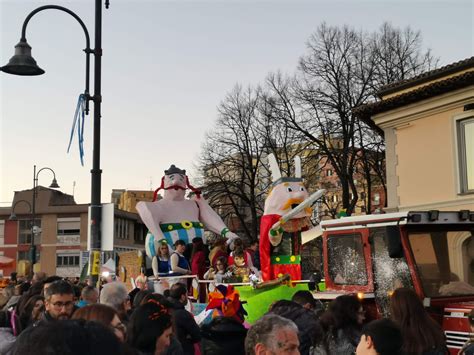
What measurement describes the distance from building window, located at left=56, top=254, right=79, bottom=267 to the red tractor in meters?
63.4

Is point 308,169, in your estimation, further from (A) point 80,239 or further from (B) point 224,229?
(A) point 80,239

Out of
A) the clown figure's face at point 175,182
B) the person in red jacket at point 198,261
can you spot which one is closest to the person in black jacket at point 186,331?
the person in red jacket at point 198,261

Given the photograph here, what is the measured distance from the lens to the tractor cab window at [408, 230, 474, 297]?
7137 millimetres

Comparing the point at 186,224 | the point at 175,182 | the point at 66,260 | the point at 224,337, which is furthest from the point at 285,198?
the point at 66,260

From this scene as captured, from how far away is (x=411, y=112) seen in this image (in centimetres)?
1933

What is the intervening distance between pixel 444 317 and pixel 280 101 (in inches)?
1134

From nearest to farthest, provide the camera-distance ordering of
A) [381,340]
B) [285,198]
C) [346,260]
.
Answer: [381,340], [346,260], [285,198]

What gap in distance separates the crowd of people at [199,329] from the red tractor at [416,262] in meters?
1.35

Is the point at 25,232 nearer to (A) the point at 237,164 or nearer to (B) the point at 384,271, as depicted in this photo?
(A) the point at 237,164

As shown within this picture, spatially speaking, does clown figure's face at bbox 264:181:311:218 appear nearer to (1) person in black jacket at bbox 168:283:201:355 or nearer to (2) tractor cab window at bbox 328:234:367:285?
(2) tractor cab window at bbox 328:234:367:285

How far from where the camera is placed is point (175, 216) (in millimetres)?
16422

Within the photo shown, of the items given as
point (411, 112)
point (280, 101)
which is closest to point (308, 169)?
point (280, 101)

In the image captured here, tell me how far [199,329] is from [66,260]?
2563 inches

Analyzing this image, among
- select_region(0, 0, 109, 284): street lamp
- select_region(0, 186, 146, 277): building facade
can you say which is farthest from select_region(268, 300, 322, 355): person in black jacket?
select_region(0, 186, 146, 277): building facade
